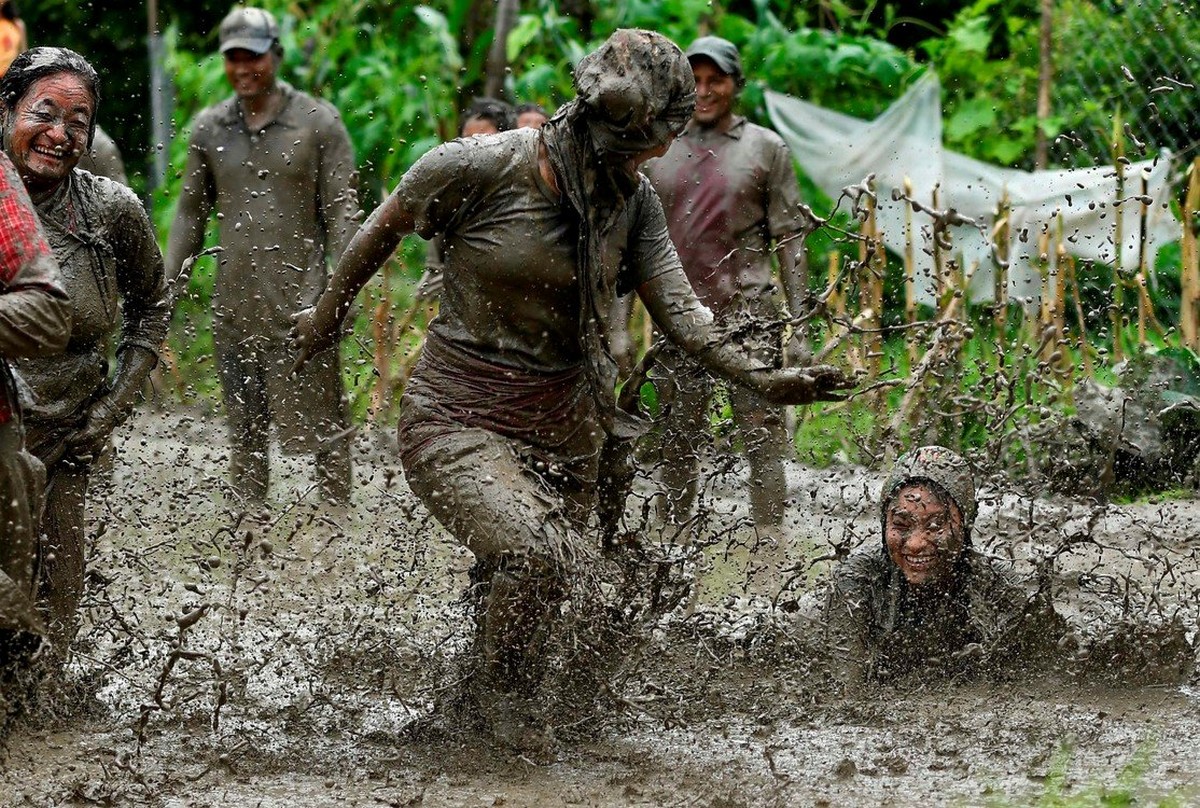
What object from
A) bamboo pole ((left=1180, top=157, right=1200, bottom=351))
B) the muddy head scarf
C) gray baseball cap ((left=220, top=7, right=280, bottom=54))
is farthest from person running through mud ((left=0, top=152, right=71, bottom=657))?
bamboo pole ((left=1180, top=157, right=1200, bottom=351))

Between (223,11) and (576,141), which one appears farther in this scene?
(223,11)

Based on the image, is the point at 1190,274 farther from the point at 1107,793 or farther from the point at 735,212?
the point at 1107,793

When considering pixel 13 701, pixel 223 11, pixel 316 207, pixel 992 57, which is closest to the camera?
pixel 13 701

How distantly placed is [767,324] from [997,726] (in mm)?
1374

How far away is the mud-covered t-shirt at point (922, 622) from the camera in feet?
19.7

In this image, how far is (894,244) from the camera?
10.3 metres

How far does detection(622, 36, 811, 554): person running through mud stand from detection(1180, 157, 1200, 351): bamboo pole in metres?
2.25

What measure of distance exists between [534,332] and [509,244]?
0.29 metres

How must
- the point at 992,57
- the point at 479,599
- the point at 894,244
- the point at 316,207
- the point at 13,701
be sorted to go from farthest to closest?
the point at 992,57
the point at 894,244
the point at 316,207
the point at 479,599
the point at 13,701

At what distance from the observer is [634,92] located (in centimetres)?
477

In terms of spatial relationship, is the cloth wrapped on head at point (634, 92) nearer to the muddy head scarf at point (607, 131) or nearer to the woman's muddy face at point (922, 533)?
the muddy head scarf at point (607, 131)

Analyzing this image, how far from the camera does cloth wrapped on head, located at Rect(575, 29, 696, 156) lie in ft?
15.7

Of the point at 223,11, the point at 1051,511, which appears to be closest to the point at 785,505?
A: the point at 1051,511

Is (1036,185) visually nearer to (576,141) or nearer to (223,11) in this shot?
(576,141)
